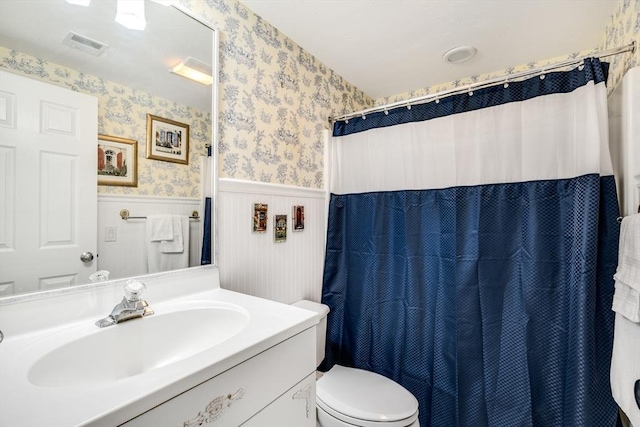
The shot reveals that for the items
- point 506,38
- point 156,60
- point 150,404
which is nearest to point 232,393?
point 150,404

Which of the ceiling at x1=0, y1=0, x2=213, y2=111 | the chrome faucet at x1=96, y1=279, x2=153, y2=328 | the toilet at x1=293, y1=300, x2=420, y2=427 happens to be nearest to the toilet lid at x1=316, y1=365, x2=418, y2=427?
the toilet at x1=293, y1=300, x2=420, y2=427

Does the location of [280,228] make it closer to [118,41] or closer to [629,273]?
[118,41]

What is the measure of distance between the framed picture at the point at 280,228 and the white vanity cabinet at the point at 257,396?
745 millimetres

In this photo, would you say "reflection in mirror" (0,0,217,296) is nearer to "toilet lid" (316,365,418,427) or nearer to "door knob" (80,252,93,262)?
"door knob" (80,252,93,262)

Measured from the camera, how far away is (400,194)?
167cm

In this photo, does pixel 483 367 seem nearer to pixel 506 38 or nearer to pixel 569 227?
pixel 569 227

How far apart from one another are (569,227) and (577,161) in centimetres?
27

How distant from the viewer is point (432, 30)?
153 cm

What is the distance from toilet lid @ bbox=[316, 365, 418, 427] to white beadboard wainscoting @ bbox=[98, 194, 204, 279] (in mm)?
923

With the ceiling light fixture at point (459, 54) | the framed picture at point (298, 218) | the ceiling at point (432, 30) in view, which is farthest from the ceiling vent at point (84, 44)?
the ceiling light fixture at point (459, 54)

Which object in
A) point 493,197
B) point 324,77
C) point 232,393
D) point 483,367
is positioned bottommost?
point 483,367

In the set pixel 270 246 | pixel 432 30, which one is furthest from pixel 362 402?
pixel 432 30

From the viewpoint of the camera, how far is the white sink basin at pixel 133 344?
0.70m

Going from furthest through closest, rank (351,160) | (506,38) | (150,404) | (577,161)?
1. (351,160)
2. (506,38)
3. (577,161)
4. (150,404)
